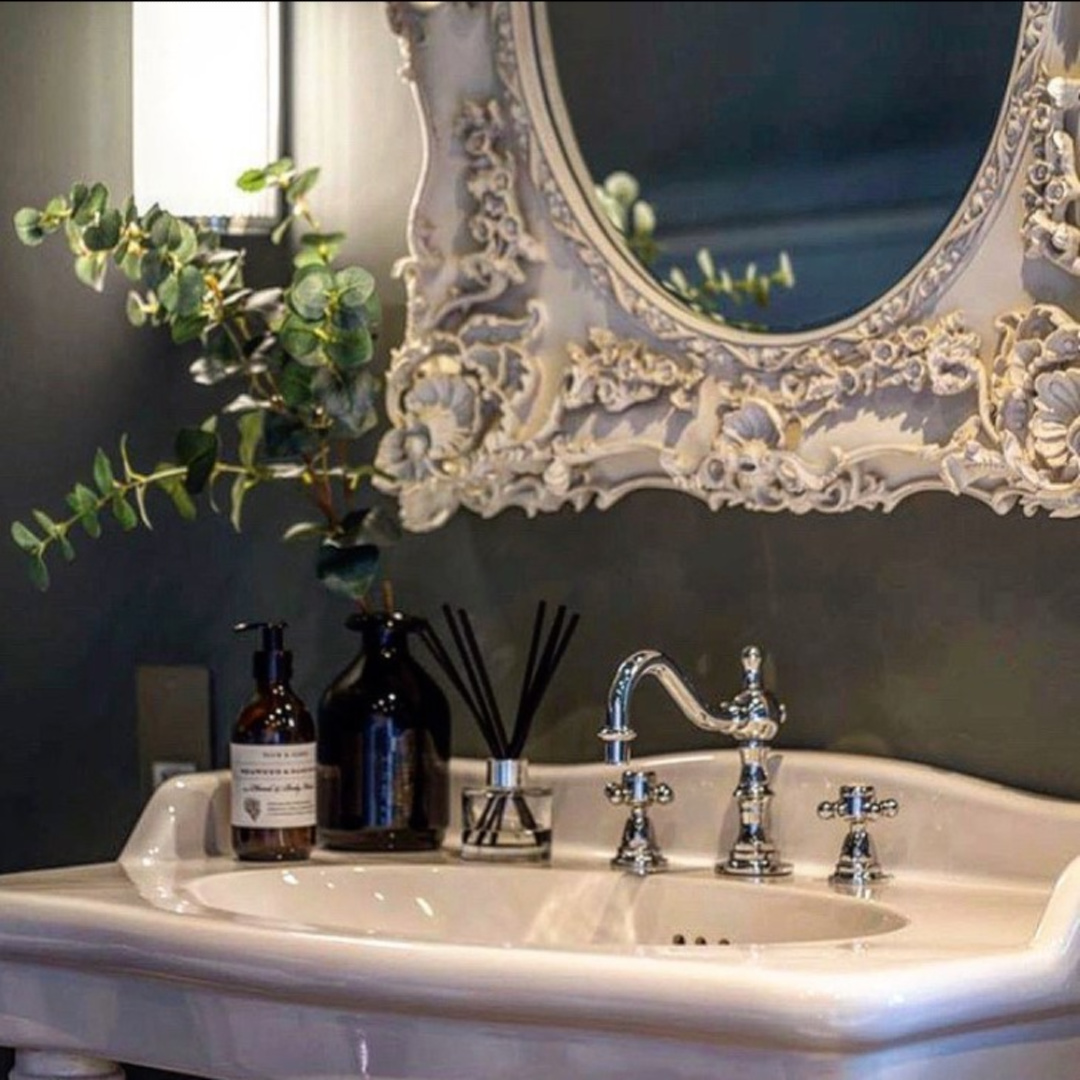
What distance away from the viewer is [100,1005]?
1.48 m

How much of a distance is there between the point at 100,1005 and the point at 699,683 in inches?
19.5

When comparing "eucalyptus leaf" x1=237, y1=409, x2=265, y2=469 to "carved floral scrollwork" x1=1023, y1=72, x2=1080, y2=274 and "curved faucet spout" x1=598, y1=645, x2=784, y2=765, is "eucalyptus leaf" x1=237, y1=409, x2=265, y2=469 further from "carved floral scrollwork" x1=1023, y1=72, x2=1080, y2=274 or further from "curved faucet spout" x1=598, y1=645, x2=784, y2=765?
"carved floral scrollwork" x1=1023, y1=72, x2=1080, y2=274

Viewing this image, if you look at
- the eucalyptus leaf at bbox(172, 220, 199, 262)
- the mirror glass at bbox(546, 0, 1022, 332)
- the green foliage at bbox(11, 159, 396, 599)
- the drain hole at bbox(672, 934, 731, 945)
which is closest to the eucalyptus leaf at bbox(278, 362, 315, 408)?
the green foliage at bbox(11, 159, 396, 599)

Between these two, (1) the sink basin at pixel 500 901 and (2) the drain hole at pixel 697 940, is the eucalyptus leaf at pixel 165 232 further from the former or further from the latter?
(2) the drain hole at pixel 697 940

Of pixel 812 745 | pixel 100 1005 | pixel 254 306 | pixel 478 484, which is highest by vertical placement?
pixel 254 306

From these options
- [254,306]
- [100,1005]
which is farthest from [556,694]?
[100,1005]

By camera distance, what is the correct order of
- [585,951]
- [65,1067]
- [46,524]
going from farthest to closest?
[46,524]
[65,1067]
[585,951]

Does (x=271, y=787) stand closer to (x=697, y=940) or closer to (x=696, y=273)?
(x=697, y=940)

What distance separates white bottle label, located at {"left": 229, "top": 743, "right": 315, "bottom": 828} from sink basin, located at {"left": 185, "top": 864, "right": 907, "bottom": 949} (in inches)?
2.3

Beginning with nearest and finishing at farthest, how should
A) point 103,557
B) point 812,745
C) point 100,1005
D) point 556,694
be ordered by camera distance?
point 100,1005 → point 812,745 → point 556,694 → point 103,557

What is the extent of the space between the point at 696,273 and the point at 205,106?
42 centimetres

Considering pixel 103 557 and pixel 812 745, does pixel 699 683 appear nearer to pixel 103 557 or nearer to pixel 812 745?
pixel 812 745

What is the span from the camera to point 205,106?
1.91 m

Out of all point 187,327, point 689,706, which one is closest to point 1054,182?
point 689,706
